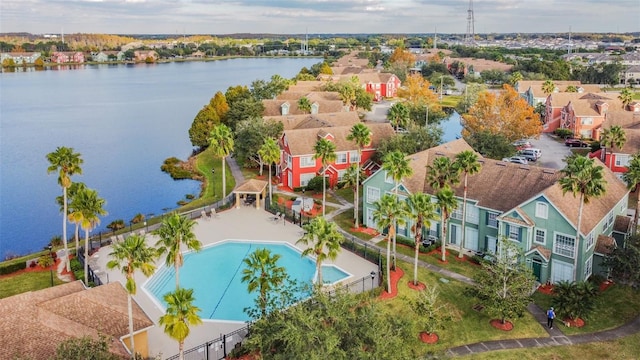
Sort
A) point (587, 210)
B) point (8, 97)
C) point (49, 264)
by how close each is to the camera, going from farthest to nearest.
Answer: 1. point (8, 97)
2. point (49, 264)
3. point (587, 210)

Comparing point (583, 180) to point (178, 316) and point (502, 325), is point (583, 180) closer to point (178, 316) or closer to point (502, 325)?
point (502, 325)

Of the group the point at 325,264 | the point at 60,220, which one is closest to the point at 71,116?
the point at 60,220

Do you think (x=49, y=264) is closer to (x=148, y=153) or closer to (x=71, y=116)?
(x=148, y=153)

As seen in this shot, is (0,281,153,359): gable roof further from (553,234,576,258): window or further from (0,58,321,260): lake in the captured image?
(553,234,576,258): window

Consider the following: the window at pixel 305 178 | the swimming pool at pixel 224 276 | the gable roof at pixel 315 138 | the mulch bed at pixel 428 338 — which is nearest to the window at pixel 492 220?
the swimming pool at pixel 224 276

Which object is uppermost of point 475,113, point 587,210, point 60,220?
point 475,113

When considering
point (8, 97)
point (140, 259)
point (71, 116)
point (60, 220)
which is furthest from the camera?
point (8, 97)

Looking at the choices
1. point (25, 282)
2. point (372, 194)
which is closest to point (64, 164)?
point (25, 282)

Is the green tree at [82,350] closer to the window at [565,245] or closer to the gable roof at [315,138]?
the window at [565,245]
